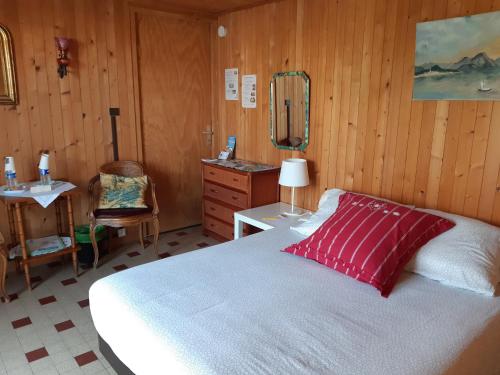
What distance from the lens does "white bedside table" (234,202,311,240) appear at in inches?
117

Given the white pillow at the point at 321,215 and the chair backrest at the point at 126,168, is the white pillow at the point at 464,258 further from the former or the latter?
the chair backrest at the point at 126,168

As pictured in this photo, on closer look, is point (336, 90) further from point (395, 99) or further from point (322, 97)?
point (395, 99)

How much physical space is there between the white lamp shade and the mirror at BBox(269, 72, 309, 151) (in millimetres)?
316

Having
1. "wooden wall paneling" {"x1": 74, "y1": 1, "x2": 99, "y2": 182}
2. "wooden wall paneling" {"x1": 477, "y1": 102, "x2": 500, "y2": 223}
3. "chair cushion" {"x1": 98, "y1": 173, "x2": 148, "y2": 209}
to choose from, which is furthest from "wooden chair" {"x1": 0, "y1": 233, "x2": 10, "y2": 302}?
"wooden wall paneling" {"x1": 477, "y1": 102, "x2": 500, "y2": 223}

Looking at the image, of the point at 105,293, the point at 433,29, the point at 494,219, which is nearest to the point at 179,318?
the point at 105,293

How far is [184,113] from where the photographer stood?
13.5 ft

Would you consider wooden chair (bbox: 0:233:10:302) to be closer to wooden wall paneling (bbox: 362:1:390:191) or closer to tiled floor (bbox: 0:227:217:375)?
tiled floor (bbox: 0:227:217:375)

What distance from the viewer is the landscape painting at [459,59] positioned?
2172 mm

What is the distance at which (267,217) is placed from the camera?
315cm

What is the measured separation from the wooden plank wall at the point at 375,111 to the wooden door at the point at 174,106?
0.61 meters

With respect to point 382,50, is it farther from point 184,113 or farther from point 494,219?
point 184,113

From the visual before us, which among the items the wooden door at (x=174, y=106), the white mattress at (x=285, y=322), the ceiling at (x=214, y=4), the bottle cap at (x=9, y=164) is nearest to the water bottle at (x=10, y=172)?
the bottle cap at (x=9, y=164)

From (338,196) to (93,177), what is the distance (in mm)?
2123

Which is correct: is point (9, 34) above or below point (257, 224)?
above
